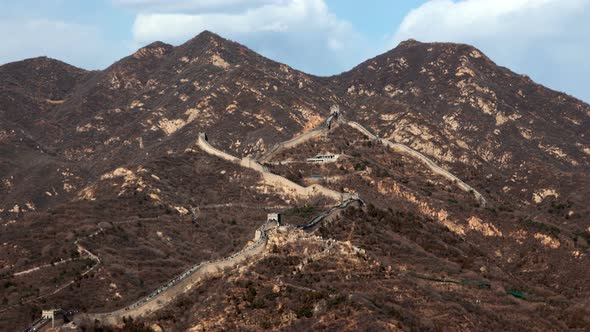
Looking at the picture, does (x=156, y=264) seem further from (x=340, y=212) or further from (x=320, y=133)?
(x=320, y=133)

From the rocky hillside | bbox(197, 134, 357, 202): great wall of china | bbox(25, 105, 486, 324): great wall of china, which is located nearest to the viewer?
the rocky hillside

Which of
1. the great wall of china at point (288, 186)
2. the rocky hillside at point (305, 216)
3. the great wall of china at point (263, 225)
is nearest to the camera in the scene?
the rocky hillside at point (305, 216)

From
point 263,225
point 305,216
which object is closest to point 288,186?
point 305,216

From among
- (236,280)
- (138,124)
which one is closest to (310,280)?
(236,280)

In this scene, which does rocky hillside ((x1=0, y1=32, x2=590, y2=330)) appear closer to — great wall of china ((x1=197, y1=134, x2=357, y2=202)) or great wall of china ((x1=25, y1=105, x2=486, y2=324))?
great wall of china ((x1=197, y1=134, x2=357, y2=202))

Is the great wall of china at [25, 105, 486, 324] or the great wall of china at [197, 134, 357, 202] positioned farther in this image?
the great wall of china at [197, 134, 357, 202]

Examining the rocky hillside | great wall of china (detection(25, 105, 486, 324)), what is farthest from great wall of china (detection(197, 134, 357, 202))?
the rocky hillside

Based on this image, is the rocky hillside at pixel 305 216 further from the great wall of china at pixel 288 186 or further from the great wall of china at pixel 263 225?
the great wall of china at pixel 263 225

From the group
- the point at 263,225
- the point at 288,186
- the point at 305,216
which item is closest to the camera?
the point at 263,225

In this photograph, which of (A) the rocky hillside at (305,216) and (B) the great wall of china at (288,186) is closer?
(A) the rocky hillside at (305,216)

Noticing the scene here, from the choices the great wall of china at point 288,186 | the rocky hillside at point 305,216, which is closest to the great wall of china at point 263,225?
the great wall of china at point 288,186

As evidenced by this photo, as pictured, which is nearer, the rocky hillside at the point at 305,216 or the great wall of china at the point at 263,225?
the rocky hillside at the point at 305,216

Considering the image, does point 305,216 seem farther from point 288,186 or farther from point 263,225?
point 288,186

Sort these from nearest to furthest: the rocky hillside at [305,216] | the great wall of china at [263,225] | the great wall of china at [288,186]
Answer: the rocky hillside at [305,216] < the great wall of china at [263,225] < the great wall of china at [288,186]
